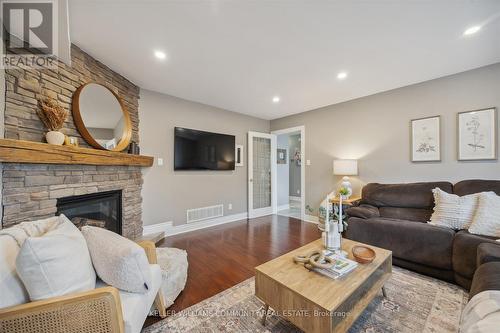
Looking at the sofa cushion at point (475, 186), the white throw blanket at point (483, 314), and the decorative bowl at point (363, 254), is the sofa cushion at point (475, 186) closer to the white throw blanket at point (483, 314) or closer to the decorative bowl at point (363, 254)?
the decorative bowl at point (363, 254)

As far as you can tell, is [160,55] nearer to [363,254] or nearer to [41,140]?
[41,140]

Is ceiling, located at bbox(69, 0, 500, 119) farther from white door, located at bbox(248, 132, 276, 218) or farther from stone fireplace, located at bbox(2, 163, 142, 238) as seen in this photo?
white door, located at bbox(248, 132, 276, 218)

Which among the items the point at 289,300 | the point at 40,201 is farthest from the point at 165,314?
the point at 40,201

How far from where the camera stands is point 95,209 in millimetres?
2328

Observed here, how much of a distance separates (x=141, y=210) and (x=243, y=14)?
2947 millimetres

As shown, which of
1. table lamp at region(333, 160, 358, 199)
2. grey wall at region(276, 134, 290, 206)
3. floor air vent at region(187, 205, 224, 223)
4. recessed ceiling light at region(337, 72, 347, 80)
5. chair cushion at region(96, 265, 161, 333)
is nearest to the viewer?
chair cushion at region(96, 265, 161, 333)

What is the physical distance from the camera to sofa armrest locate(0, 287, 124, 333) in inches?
34.2

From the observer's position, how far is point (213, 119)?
4000mm

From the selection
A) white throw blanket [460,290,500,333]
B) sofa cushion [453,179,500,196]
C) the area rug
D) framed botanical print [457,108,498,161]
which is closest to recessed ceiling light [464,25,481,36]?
framed botanical print [457,108,498,161]

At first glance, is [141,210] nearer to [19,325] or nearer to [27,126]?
[27,126]

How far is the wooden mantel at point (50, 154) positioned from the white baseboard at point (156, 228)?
1245 millimetres

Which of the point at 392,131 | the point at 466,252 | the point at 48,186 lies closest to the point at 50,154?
the point at 48,186

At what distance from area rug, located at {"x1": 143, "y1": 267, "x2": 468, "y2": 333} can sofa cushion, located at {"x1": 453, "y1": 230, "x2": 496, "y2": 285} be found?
8.0 inches

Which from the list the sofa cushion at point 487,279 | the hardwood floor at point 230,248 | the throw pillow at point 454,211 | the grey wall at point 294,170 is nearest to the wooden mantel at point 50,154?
the hardwood floor at point 230,248
